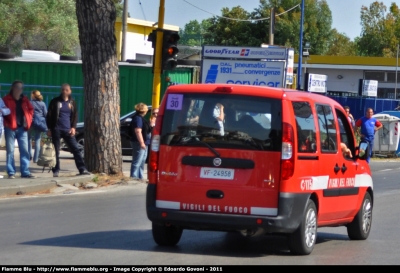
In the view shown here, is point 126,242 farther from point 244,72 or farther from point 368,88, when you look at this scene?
point 368,88

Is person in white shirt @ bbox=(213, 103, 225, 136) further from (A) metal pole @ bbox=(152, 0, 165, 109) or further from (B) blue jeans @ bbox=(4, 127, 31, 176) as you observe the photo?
(A) metal pole @ bbox=(152, 0, 165, 109)

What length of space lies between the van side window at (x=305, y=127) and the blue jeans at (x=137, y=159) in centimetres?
845

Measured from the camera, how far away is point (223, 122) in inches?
329

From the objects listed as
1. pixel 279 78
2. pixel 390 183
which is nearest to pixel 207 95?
pixel 390 183

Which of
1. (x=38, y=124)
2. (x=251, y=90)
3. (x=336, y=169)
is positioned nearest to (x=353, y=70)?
(x=38, y=124)

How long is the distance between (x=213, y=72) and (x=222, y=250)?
2136 centimetres

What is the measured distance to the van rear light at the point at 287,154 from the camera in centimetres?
815

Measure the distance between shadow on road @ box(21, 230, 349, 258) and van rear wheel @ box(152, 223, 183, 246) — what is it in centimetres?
7

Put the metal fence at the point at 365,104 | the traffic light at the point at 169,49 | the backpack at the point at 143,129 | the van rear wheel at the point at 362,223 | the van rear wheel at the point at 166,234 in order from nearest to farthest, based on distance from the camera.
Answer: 1. the van rear wheel at the point at 166,234
2. the van rear wheel at the point at 362,223
3. the backpack at the point at 143,129
4. the traffic light at the point at 169,49
5. the metal fence at the point at 365,104

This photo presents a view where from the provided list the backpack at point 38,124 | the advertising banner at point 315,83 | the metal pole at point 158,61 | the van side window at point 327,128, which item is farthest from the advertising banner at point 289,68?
the van side window at point 327,128

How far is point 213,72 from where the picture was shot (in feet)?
98.0

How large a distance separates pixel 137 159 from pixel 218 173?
8.75 meters

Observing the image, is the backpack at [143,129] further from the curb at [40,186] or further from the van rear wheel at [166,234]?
the van rear wheel at [166,234]

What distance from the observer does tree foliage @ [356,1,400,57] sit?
75.8m
